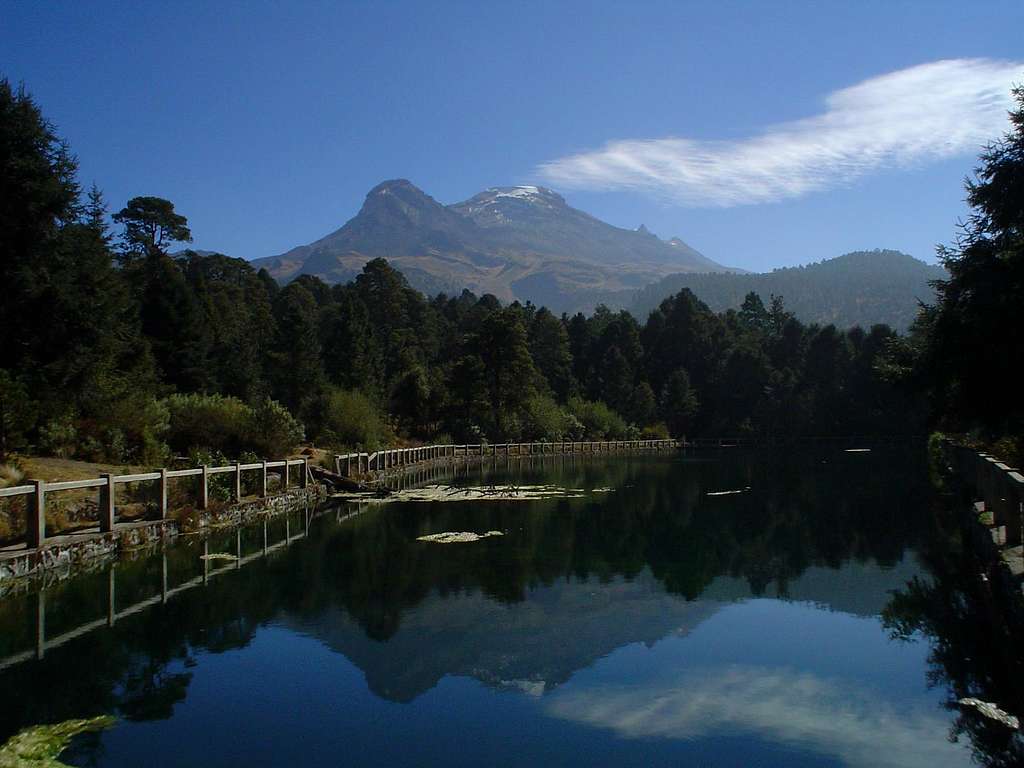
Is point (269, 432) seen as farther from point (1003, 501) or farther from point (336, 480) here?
point (1003, 501)

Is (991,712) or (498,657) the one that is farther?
(498,657)

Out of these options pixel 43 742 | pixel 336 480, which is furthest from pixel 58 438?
pixel 43 742

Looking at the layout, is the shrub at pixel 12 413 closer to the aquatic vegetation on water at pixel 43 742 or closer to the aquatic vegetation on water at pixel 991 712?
the aquatic vegetation on water at pixel 43 742

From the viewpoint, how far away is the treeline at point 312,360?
23.4m

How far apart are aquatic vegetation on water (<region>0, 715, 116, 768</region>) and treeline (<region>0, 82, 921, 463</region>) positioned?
15.7 meters

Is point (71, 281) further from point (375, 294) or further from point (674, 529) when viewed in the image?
point (375, 294)

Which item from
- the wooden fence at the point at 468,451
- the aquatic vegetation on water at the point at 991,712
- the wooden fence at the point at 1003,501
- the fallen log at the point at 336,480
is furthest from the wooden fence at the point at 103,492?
the wooden fence at the point at 1003,501

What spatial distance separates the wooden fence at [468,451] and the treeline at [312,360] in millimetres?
1959

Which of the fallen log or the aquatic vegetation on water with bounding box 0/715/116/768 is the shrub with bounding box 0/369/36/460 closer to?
the fallen log

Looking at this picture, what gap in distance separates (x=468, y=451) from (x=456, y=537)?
152 feet

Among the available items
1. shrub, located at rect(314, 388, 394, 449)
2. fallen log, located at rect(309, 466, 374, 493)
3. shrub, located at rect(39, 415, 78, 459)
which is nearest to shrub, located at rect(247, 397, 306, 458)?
fallen log, located at rect(309, 466, 374, 493)

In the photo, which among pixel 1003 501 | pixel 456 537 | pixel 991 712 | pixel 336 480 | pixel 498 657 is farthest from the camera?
pixel 336 480

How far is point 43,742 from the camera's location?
7312 millimetres

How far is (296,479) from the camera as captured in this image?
101 feet
